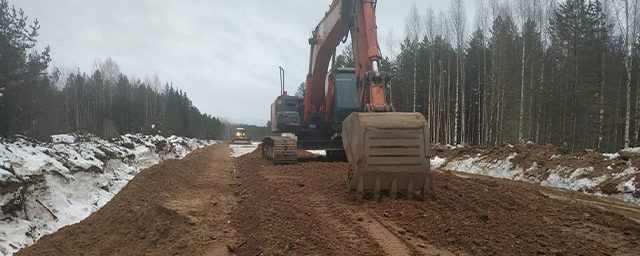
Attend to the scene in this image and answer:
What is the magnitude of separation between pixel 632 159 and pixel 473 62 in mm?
27635

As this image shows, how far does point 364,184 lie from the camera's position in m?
5.63

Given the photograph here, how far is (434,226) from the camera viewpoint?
4.37 m

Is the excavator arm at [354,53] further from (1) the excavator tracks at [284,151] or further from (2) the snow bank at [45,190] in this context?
(2) the snow bank at [45,190]

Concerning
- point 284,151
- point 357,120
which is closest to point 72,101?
point 284,151

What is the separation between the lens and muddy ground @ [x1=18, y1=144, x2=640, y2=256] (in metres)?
3.77

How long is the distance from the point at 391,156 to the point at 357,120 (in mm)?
750

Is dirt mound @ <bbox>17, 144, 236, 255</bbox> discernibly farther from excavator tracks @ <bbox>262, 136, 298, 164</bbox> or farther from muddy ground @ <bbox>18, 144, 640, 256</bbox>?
excavator tracks @ <bbox>262, 136, 298, 164</bbox>

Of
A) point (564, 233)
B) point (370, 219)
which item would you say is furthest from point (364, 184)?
point (564, 233)

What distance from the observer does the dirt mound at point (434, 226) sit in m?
3.69

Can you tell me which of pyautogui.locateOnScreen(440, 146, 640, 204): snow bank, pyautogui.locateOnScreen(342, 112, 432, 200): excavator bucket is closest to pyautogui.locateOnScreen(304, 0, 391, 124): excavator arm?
pyautogui.locateOnScreen(342, 112, 432, 200): excavator bucket

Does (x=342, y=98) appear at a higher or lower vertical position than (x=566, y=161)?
higher

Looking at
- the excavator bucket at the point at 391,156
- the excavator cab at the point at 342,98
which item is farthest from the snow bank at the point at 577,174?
the excavator cab at the point at 342,98

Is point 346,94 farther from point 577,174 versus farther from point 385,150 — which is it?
point 385,150

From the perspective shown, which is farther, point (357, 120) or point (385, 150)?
point (357, 120)
